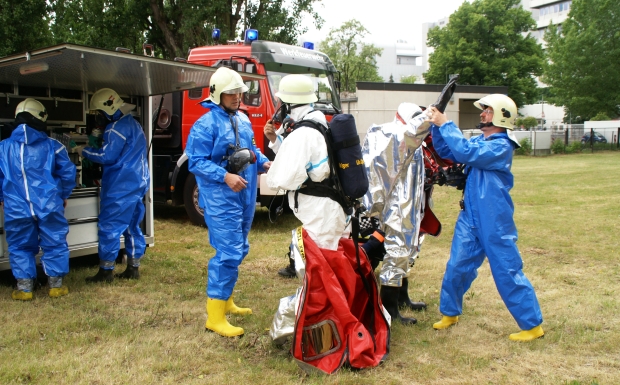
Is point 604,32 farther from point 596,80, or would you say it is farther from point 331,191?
point 331,191

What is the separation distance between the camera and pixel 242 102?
830 centimetres

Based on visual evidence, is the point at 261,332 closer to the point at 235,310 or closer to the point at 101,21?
the point at 235,310

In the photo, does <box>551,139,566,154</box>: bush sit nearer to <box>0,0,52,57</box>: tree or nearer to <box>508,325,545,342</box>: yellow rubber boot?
<box>0,0,52,57</box>: tree

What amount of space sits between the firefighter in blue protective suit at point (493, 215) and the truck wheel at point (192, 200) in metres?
5.30

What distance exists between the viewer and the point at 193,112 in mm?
8758

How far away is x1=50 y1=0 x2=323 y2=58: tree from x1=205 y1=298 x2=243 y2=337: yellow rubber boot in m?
14.1

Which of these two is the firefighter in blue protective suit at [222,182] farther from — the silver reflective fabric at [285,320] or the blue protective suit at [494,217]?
the blue protective suit at [494,217]

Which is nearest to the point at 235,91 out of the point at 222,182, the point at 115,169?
the point at 222,182

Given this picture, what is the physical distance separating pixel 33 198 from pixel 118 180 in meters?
0.80

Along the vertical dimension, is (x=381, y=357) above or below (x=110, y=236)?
below

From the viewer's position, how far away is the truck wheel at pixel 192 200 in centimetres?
869

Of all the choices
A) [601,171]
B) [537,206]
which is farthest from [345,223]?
[601,171]

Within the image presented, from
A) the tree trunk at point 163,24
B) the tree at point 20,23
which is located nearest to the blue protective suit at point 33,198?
the tree at point 20,23

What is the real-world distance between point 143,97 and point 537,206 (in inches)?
324
